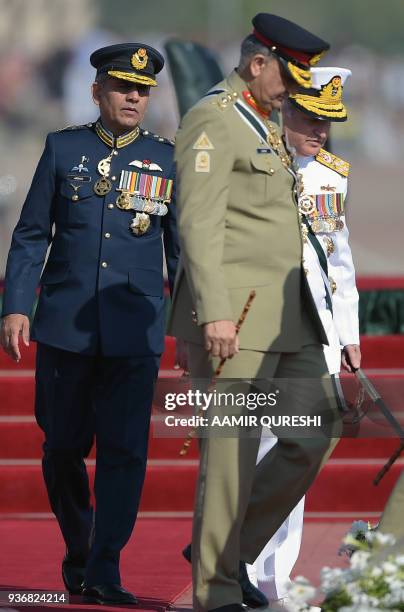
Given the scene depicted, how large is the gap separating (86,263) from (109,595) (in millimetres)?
1029

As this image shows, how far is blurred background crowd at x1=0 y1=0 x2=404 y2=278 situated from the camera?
1856 centimetres

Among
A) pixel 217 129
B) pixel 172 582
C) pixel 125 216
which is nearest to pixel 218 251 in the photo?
pixel 217 129

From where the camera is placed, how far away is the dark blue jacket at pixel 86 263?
16.6ft

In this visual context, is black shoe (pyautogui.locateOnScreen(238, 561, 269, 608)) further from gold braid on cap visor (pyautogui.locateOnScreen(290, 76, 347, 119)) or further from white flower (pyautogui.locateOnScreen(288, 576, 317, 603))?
gold braid on cap visor (pyautogui.locateOnScreen(290, 76, 347, 119))

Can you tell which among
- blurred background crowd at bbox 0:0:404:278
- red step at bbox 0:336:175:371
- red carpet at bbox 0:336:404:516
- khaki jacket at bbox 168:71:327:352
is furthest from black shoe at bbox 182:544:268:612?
blurred background crowd at bbox 0:0:404:278

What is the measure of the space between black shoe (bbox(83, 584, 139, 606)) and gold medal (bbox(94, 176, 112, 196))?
1219 millimetres

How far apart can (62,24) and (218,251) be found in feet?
49.5

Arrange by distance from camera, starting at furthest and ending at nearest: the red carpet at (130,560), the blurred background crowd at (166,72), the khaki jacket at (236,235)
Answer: the blurred background crowd at (166,72)
the red carpet at (130,560)
the khaki jacket at (236,235)

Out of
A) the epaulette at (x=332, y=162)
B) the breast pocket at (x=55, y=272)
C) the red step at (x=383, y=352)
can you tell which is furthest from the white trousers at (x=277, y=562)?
the red step at (x=383, y=352)

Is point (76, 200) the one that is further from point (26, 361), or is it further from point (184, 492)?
point (26, 361)

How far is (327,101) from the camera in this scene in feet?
17.0

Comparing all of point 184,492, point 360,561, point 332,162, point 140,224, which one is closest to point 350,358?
point 332,162

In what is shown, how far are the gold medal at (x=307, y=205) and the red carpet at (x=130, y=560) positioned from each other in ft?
4.27

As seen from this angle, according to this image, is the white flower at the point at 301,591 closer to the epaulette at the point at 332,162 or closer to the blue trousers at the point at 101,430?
the blue trousers at the point at 101,430
